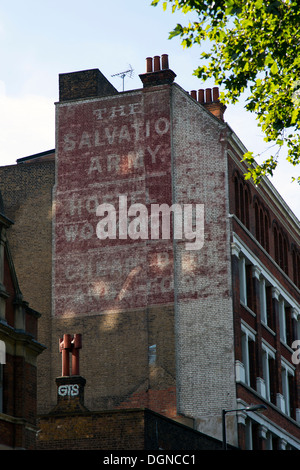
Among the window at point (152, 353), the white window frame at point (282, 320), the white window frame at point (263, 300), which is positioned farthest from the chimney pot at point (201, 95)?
the window at point (152, 353)

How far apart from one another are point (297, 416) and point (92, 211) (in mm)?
16119

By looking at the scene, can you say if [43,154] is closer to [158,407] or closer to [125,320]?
[125,320]

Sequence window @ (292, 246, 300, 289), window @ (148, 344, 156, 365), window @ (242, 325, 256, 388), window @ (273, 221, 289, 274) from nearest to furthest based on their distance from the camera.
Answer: window @ (148, 344, 156, 365), window @ (242, 325, 256, 388), window @ (273, 221, 289, 274), window @ (292, 246, 300, 289)

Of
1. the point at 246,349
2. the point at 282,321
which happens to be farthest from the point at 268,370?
the point at 282,321

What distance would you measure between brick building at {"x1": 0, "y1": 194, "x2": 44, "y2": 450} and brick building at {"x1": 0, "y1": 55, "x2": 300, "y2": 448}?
12.5m

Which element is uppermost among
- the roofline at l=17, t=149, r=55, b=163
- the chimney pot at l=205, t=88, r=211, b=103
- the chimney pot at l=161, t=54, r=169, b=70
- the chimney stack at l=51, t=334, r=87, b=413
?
the chimney pot at l=161, t=54, r=169, b=70

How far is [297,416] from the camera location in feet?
178

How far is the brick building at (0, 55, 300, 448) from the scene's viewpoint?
150ft

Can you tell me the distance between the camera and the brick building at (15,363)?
32375 mm

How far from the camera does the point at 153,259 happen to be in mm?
47562

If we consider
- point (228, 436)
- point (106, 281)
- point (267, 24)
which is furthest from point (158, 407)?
point (267, 24)

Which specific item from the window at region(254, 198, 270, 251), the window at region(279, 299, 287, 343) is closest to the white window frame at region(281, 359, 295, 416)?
the window at region(279, 299, 287, 343)

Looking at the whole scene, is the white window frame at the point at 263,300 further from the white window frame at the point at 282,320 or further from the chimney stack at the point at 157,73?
the chimney stack at the point at 157,73

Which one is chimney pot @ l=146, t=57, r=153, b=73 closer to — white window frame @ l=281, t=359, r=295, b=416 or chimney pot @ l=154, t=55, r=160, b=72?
chimney pot @ l=154, t=55, r=160, b=72
